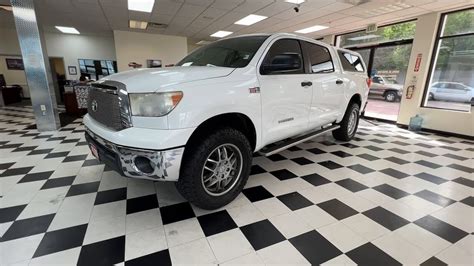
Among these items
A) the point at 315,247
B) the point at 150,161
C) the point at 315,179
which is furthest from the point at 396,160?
the point at 150,161

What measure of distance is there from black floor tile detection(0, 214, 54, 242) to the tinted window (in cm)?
297

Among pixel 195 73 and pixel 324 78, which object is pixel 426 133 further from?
pixel 195 73

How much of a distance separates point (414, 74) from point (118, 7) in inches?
311

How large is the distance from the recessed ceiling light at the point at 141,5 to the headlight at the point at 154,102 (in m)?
4.98

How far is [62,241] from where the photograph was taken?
63.2 inches

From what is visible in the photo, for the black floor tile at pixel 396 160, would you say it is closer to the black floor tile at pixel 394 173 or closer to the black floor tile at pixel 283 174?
the black floor tile at pixel 394 173

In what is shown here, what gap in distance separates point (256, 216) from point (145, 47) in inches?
389

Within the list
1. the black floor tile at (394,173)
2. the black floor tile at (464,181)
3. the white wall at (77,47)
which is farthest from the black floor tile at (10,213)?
the white wall at (77,47)

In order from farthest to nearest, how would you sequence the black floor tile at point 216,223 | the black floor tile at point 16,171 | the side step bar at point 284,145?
the black floor tile at point 16,171
the side step bar at point 284,145
the black floor tile at point 216,223

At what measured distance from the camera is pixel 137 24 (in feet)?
26.0

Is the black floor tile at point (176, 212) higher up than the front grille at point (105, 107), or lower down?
lower down

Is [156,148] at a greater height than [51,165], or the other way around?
[156,148]

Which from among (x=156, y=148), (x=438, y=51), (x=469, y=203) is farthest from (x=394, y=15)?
(x=156, y=148)

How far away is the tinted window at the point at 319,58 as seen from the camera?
9.23 ft
